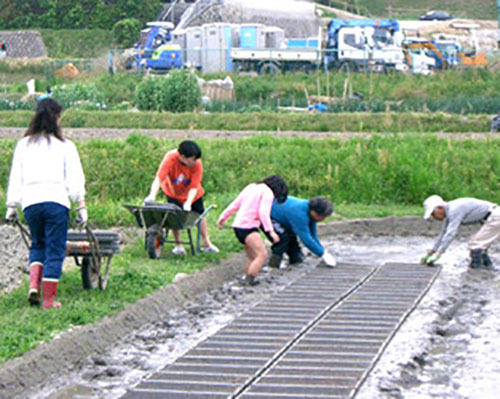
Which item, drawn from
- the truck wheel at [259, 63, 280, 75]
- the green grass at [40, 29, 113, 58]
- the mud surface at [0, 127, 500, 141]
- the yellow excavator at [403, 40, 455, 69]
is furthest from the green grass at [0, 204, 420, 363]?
the green grass at [40, 29, 113, 58]

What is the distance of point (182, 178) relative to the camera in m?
12.7

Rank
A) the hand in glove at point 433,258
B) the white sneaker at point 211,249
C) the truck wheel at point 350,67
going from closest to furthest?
the hand in glove at point 433,258 < the white sneaker at point 211,249 < the truck wheel at point 350,67

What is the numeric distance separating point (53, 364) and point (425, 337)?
3.12m

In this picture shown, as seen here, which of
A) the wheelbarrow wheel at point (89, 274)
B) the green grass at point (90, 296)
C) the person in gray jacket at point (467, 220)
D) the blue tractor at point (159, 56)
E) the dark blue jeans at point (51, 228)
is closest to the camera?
the green grass at point (90, 296)

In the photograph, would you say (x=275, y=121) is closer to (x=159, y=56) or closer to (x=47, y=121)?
(x=159, y=56)

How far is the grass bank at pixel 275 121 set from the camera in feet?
89.5

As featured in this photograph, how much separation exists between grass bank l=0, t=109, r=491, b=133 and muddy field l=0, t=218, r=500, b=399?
43.5 ft

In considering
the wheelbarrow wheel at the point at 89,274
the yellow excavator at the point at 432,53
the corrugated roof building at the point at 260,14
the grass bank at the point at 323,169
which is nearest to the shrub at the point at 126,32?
the corrugated roof building at the point at 260,14

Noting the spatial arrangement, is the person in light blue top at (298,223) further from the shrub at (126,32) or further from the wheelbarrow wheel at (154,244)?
the shrub at (126,32)

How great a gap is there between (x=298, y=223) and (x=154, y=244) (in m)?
1.63

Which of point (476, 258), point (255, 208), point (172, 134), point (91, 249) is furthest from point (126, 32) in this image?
point (91, 249)

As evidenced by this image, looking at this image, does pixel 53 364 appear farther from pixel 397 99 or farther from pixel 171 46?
pixel 171 46

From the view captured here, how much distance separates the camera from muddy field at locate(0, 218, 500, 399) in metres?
7.88

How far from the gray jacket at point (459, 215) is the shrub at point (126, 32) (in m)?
50.6
